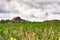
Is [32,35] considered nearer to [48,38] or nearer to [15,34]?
[15,34]

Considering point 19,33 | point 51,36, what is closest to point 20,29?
point 19,33

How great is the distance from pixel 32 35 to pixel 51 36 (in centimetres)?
115

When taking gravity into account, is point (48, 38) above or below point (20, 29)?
below

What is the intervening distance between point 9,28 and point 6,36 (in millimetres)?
412

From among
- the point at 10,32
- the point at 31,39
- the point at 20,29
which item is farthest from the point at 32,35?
the point at 10,32

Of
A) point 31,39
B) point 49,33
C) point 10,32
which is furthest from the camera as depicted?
point 49,33

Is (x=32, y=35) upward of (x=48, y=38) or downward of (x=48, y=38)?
upward

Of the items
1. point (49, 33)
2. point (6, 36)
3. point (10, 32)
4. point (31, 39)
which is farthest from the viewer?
point (49, 33)

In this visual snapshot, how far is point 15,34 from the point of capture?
16.1ft

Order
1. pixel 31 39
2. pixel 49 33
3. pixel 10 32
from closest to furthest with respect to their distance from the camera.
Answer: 1. pixel 31 39
2. pixel 10 32
3. pixel 49 33

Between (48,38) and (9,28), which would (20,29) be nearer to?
(9,28)

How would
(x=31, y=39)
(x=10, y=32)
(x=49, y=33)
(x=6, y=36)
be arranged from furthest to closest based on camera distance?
(x=49, y=33) → (x=10, y=32) → (x=6, y=36) → (x=31, y=39)

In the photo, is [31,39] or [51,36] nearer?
[31,39]

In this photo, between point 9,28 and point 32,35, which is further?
point 9,28
